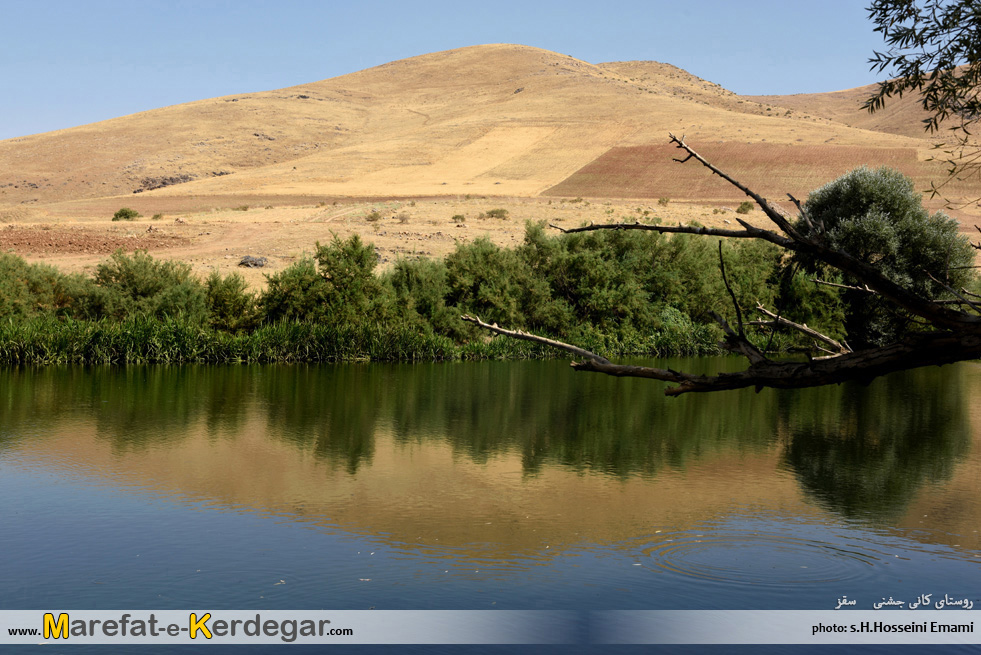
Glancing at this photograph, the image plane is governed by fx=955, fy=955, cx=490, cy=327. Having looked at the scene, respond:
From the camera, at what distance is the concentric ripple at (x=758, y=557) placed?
25.1 ft

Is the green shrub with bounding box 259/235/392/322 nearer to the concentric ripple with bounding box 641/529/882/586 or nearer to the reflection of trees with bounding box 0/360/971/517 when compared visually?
the reflection of trees with bounding box 0/360/971/517

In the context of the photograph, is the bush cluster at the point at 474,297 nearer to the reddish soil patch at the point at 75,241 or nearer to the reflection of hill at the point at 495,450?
the reflection of hill at the point at 495,450

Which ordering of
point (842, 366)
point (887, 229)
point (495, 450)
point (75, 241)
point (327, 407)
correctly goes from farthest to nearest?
point (75, 241)
point (887, 229)
point (327, 407)
point (495, 450)
point (842, 366)

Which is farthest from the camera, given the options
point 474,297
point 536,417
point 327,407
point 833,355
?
point 474,297

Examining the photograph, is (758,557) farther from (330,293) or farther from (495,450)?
(330,293)

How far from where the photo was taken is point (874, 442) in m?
14.4

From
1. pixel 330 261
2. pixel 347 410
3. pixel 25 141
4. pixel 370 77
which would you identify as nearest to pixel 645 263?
pixel 330 261

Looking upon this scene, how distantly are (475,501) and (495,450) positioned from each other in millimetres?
3128

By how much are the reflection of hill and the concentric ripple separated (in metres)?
0.50

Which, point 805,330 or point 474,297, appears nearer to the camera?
point 805,330

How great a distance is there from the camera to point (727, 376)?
4051 mm

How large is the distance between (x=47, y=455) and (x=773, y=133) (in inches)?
3943

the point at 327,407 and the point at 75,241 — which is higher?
the point at 75,241

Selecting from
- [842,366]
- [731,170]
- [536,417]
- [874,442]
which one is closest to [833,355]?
[842,366]
